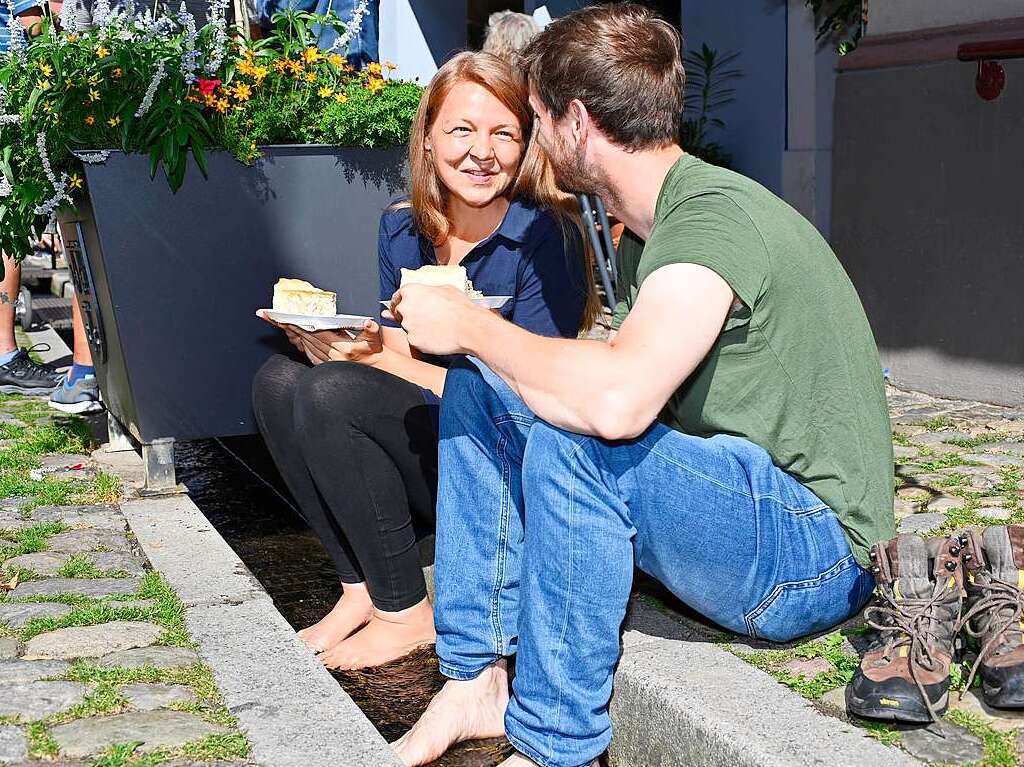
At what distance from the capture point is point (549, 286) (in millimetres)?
3035

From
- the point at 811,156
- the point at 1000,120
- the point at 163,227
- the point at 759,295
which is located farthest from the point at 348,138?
the point at 811,156

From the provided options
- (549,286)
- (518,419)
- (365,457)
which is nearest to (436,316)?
(518,419)

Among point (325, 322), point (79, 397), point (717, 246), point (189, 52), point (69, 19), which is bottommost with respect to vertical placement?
point (79, 397)

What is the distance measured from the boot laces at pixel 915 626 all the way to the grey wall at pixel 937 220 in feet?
9.72

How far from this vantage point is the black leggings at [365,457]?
282cm

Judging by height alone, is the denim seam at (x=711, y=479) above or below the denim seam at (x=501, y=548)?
above

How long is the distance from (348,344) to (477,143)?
1.92 feet

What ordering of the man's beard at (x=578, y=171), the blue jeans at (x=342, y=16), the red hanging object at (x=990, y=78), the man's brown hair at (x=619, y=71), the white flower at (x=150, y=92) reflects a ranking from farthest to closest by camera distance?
1. the blue jeans at (x=342, y=16)
2. the red hanging object at (x=990, y=78)
3. the white flower at (x=150, y=92)
4. the man's beard at (x=578, y=171)
5. the man's brown hair at (x=619, y=71)

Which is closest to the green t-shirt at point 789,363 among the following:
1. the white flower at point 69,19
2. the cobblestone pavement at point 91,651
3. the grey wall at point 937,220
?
the cobblestone pavement at point 91,651

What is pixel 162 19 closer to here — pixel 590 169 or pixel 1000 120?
pixel 590 169

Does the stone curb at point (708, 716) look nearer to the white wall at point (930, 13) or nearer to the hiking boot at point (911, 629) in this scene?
the hiking boot at point (911, 629)

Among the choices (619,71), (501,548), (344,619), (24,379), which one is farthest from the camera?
(24,379)

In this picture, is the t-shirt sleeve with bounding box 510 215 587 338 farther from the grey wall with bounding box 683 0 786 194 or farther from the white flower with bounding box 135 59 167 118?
the grey wall with bounding box 683 0 786 194

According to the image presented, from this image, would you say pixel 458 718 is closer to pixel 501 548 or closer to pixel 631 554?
pixel 501 548
